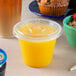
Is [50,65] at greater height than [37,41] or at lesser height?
lesser

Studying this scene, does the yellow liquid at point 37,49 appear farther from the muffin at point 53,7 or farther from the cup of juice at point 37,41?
the muffin at point 53,7

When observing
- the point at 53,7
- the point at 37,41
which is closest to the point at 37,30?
the point at 37,41

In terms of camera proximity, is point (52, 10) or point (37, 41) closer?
point (37, 41)

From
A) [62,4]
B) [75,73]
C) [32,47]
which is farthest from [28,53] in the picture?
[62,4]

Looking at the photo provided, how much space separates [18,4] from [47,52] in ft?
0.87

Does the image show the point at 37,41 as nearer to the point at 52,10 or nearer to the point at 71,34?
the point at 71,34

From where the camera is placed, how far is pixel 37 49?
70cm

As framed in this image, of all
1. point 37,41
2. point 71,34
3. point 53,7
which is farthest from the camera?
point 53,7

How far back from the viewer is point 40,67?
2.45 feet

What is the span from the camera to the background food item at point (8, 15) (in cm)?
86

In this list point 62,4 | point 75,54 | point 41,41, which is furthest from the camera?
point 62,4

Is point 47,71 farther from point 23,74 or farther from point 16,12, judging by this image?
point 16,12

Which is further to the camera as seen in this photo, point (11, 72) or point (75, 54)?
point (75, 54)

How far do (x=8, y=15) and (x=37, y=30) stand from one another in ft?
0.70
